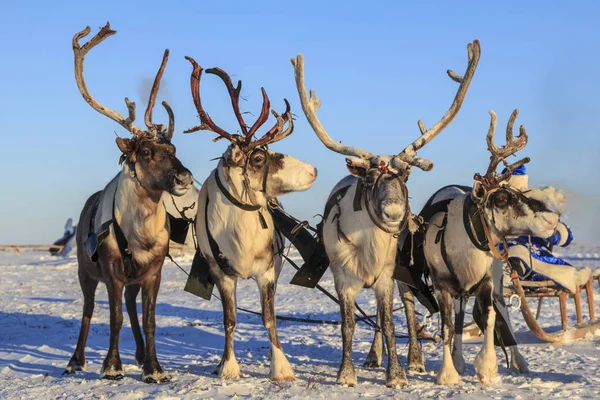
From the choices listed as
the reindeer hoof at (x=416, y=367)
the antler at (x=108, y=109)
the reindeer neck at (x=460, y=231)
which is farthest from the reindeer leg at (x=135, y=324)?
the reindeer neck at (x=460, y=231)

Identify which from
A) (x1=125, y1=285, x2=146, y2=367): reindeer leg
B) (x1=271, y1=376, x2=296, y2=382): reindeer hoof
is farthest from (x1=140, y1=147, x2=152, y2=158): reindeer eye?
(x1=271, y1=376, x2=296, y2=382): reindeer hoof

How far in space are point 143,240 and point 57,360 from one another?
106 inches

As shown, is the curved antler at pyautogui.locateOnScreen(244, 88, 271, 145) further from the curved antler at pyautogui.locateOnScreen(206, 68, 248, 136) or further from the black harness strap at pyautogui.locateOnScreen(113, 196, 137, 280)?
the black harness strap at pyautogui.locateOnScreen(113, 196, 137, 280)

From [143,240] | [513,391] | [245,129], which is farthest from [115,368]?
[513,391]

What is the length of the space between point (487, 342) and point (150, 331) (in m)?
3.62

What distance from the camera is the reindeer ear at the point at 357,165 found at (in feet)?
25.9

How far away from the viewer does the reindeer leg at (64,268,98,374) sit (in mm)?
8953

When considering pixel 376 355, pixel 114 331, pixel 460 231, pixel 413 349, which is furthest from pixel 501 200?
pixel 114 331

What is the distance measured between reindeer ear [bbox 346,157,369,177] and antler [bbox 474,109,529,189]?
1259 millimetres

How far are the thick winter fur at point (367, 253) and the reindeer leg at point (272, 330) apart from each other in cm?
60

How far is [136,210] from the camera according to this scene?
8.37 meters

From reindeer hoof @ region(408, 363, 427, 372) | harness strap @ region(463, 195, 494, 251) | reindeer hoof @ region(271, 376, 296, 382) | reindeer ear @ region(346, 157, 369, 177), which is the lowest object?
→ reindeer hoof @ region(271, 376, 296, 382)

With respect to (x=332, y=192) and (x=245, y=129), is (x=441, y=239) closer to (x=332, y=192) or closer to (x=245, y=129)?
(x=332, y=192)

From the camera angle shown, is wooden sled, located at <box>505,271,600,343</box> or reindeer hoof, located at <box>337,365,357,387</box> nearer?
reindeer hoof, located at <box>337,365,357,387</box>
